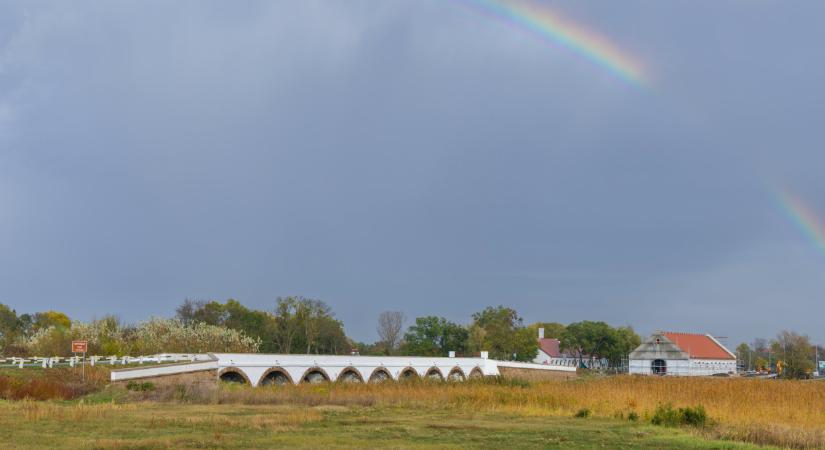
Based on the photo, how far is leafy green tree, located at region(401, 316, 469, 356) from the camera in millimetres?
114750

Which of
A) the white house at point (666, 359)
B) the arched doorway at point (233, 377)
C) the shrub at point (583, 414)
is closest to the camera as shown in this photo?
the shrub at point (583, 414)

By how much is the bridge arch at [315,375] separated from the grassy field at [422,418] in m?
27.2

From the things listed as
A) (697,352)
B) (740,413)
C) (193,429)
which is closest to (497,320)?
(697,352)

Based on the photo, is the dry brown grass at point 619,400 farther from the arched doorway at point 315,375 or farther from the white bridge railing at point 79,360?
the arched doorway at point 315,375

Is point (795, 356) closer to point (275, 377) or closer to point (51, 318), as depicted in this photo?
point (275, 377)

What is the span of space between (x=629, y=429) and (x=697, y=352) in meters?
96.4

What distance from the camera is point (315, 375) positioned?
66375 millimetres

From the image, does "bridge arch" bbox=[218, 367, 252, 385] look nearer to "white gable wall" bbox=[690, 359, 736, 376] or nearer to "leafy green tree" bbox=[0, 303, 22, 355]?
"leafy green tree" bbox=[0, 303, 22, 355]

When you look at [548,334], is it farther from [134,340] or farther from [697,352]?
[134,340]

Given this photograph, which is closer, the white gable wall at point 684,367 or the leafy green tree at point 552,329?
the white gable wall at point 684,367

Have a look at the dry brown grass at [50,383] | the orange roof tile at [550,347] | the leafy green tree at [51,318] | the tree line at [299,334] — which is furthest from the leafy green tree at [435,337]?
the dry brown grass at [50,383]

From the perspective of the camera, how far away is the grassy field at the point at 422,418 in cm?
1852

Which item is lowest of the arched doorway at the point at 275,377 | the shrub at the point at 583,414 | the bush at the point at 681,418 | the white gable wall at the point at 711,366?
the white gable wall at the point at 711,366

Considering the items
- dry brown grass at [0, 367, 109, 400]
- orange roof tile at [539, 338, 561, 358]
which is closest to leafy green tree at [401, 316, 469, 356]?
orange roof tile at [539, 338, 561, 358]
